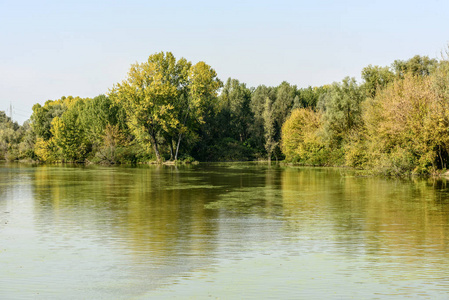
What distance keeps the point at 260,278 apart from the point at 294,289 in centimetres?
106

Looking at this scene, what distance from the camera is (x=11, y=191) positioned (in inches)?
1369

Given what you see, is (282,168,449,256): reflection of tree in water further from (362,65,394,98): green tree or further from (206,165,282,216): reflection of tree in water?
(362,65,394,98): green tree

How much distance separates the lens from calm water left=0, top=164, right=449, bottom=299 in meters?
10.1

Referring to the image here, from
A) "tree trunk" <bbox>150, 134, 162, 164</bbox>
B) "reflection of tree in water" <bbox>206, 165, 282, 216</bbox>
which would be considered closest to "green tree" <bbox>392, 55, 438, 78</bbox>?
"reflection of tree in water" <bbox>206, 165, 282, 216</bbox>

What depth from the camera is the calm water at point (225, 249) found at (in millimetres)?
10094

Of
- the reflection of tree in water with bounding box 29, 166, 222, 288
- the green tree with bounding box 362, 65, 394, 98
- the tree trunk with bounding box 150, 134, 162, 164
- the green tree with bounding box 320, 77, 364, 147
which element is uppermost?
the green tree with bounding box 362, 65, 394, 98

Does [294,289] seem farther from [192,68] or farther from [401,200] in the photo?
[192,68]

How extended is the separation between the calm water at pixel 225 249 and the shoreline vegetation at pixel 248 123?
2106 cm

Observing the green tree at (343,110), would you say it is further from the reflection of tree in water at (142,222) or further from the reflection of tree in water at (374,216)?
the reflection of tree in water at (142,222)

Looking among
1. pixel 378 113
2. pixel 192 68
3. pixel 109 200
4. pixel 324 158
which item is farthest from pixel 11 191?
pixel 192 68

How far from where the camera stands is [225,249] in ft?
46.3

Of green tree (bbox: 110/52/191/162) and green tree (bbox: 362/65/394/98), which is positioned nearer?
green tree (bbox: 362/65/394/98)

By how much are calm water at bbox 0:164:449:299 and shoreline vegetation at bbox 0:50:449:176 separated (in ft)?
69.1

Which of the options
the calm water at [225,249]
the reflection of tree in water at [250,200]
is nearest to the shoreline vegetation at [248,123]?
the reflection of tree in water at [250,200]
